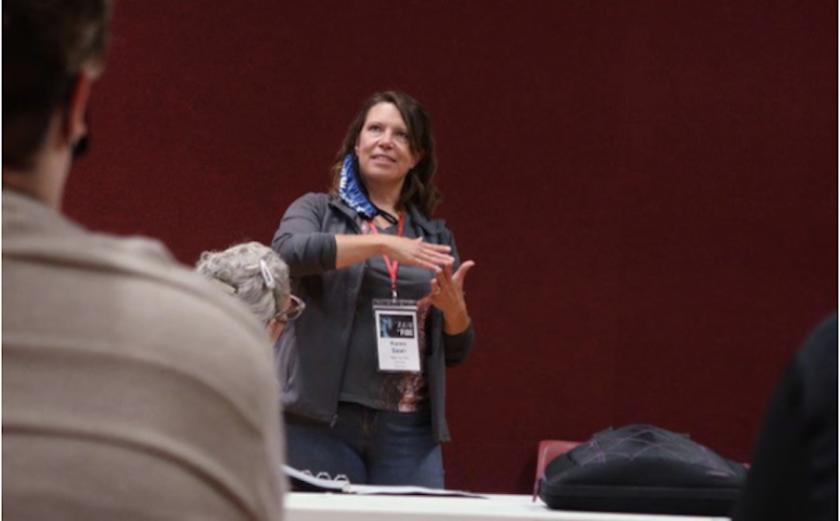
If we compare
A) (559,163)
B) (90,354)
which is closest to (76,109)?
(90,354)

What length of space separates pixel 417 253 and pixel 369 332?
28 cm

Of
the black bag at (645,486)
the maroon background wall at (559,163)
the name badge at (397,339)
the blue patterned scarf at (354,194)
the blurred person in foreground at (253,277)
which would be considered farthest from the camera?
the maroon background wall at (559,163)

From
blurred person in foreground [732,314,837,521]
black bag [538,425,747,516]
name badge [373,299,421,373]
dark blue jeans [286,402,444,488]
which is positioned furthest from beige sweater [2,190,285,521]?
name badge [373,299,421,373]

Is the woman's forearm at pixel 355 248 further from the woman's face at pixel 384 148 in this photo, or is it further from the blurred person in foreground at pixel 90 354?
the blurred person in foreground at pixel 90 354

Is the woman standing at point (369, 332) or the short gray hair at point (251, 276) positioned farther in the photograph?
the woman standing at point (369, 332)

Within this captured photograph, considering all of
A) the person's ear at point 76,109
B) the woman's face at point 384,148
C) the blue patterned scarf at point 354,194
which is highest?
the person's ear at point 76,109

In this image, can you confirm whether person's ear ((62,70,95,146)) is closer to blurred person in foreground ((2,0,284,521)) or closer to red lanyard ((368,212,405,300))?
blurred person in foreground ((2,0,284,521))

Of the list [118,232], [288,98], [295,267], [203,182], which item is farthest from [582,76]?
[295,267]

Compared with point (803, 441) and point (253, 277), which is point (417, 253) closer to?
point (253, 277)

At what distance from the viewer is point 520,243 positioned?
18.9 ft

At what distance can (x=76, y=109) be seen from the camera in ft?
3.31

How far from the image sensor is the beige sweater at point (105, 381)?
94 cm

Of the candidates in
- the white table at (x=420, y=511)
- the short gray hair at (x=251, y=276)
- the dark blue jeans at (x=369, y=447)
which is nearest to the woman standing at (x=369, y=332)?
the dark blue jeans at (x=369, y=447)

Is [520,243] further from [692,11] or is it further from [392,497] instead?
[392,497]
